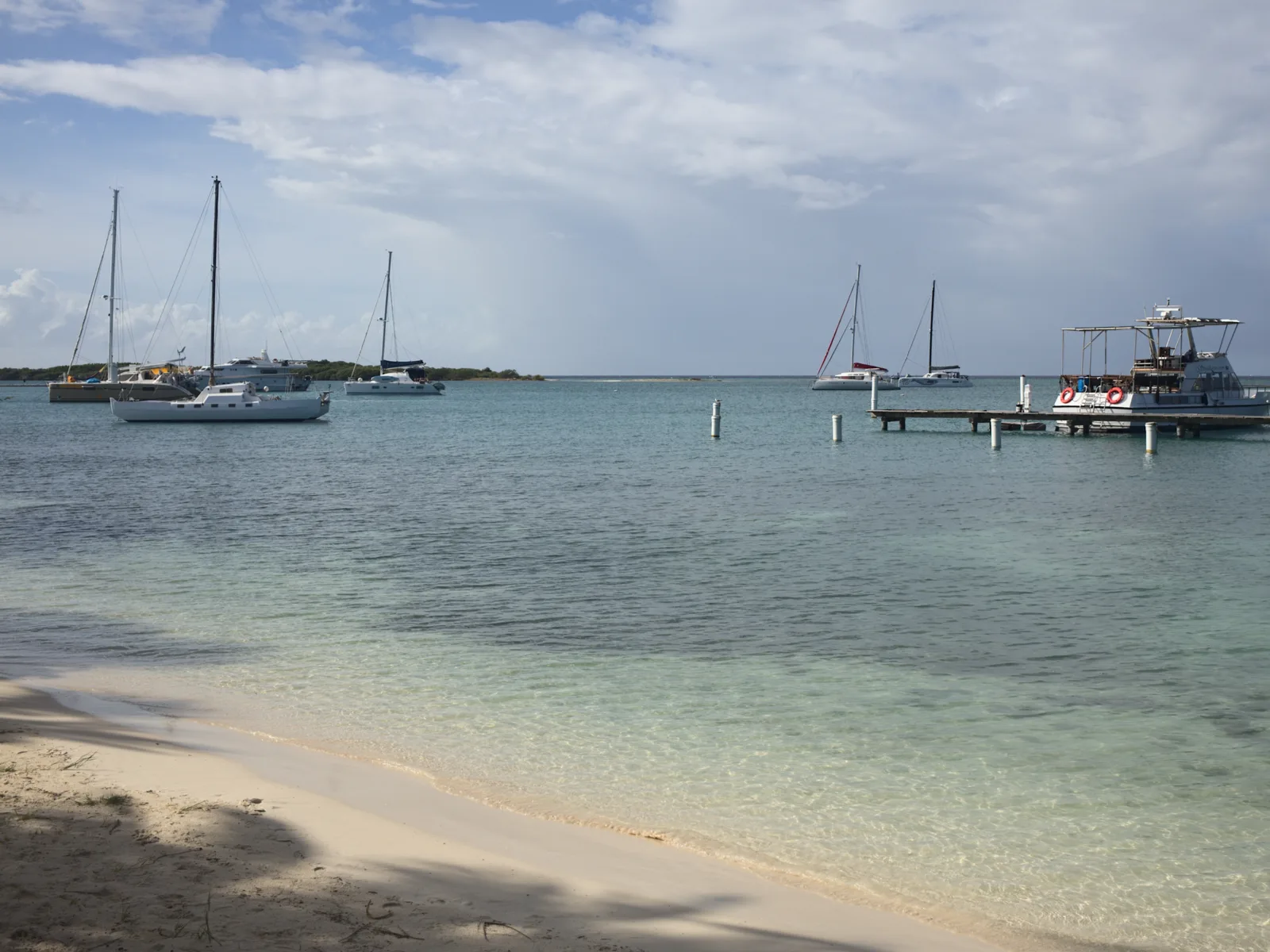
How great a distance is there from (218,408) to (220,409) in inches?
4.2

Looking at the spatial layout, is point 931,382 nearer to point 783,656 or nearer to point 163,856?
point 783,656

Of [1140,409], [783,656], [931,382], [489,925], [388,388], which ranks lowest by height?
[783,656]

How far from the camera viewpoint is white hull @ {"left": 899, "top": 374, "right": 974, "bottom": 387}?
146625 millimetres

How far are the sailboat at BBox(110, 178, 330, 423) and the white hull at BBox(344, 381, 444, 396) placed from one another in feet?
200

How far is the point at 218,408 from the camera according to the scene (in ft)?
215

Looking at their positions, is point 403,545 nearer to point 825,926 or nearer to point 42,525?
point 42,525

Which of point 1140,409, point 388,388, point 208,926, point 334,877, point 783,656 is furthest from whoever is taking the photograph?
point 388,388

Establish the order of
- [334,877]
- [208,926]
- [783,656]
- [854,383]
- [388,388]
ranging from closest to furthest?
[208,926] < [334,877] < [783,656] < [388,388] < [854,383]

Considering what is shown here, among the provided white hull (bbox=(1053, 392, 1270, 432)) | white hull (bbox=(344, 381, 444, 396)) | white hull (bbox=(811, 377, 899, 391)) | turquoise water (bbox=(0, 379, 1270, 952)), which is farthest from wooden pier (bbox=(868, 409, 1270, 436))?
white hull (bbox=(344, 381, 444, 396))

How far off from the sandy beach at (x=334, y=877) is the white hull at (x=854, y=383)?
138634mm

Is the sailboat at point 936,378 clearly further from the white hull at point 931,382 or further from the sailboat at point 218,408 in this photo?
the sailboat at point 218,408

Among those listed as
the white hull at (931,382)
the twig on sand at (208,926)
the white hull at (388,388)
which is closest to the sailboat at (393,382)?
the white hull at (388,388)

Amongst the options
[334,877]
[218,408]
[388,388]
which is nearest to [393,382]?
[388,388]

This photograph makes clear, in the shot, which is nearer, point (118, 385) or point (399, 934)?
point (399, 934)
